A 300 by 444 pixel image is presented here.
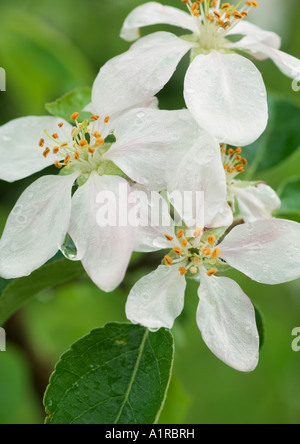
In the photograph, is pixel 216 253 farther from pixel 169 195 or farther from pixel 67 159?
pixel 67 159

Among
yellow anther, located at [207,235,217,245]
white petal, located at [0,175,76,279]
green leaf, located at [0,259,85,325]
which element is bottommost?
green leaf, located at [0,259,85,325]

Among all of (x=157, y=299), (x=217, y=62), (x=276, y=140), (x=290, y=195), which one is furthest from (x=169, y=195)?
(x=276, y=140)

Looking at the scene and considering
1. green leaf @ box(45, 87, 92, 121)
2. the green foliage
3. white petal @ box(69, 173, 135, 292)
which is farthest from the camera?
the green foliage

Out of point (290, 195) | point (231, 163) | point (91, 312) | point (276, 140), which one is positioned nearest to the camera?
point (231, 163)

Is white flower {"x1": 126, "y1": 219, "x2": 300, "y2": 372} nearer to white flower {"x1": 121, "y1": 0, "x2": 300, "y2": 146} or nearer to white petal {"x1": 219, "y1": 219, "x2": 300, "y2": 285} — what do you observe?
white petal {"x1": 219, "y1": 219, "x2": 300, "y2": 285}

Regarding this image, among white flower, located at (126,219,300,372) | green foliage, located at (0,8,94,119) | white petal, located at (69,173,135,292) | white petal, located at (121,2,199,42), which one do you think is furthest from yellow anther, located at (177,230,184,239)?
green foliage, located at (0,8,94,119)

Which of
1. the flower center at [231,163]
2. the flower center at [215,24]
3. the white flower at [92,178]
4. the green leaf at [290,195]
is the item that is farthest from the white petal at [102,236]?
the green leaf at [290,195]
